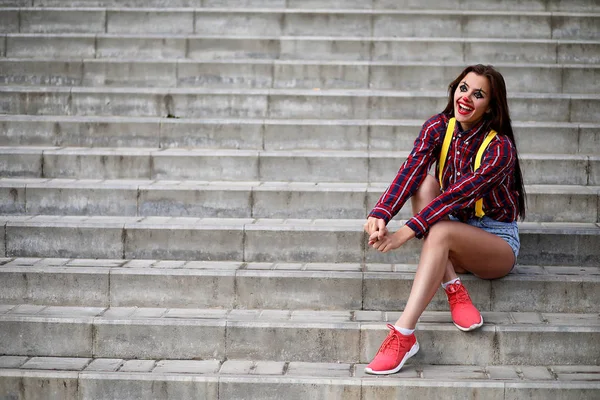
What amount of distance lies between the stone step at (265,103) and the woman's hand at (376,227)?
8.64ft

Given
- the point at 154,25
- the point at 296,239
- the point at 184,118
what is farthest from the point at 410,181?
the point at 154,25

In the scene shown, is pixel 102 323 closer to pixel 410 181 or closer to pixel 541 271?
pixel 410 181

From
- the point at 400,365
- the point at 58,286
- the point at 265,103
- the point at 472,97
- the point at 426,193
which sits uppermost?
the point at 265,103

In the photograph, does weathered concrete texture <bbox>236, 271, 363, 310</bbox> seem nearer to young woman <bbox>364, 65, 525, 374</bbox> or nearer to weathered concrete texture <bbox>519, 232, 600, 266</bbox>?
young woman <bbox>364, 65, 525, 374</bbox>

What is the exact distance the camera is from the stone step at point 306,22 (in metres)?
8.11

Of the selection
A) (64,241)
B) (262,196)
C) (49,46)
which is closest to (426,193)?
(262,196)

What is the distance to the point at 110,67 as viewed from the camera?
7734mm

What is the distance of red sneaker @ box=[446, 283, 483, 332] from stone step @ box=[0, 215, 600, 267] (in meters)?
0.87

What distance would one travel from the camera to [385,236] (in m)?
4.64

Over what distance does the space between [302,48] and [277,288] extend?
3.39 metres

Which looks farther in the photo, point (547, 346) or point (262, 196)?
point (262, 196)

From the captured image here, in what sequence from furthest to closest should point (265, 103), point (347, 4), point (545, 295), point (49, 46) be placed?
point (347, 4)
point (49, 46)
point (265, 103)
point (545, 295)

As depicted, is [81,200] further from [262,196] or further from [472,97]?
[472,97]

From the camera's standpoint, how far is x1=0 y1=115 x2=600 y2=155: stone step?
22.4 ft
